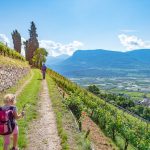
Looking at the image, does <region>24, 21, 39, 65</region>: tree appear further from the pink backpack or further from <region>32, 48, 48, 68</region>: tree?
the pink backpack

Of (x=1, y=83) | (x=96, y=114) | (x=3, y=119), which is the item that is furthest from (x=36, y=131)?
(x=96, y=114)

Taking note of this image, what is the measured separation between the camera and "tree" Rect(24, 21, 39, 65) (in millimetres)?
107938

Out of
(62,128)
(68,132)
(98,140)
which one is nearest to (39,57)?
(98,140)

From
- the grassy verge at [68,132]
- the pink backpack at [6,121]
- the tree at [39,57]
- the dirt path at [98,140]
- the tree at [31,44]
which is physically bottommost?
the dirt path at [98,140]

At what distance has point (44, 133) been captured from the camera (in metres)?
17.8

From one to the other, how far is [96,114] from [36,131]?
16.2 metres

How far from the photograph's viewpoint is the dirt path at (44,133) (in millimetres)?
15695

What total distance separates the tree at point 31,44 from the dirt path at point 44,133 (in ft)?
276

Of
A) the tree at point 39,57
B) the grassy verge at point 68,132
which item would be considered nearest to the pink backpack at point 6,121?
the grassy verge at point 68,132

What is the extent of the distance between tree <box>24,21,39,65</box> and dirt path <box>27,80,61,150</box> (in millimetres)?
84063

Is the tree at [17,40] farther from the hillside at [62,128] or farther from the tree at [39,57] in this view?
the hillside at [62,128]

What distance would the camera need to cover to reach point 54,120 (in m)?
21.1

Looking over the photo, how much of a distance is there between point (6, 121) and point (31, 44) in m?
101

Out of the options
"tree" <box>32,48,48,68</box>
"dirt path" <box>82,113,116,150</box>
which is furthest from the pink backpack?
"tree" <box>32,48,48,68</box>
